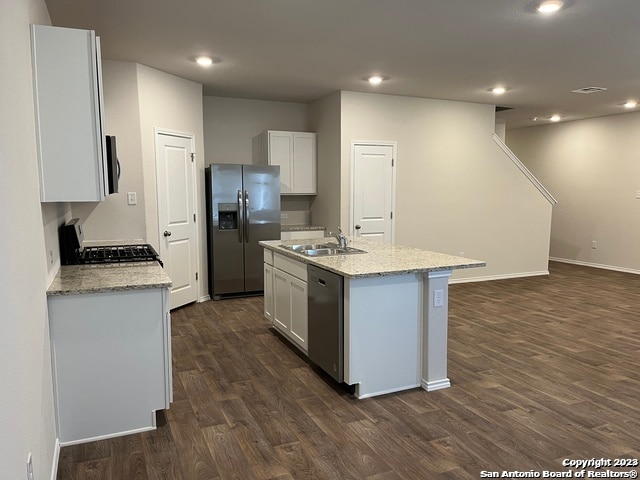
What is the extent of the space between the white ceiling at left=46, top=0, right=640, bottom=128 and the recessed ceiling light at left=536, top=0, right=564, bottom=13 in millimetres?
54

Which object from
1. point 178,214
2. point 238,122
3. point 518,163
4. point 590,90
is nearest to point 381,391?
point 178,214

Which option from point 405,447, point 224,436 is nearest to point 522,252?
point 405,447

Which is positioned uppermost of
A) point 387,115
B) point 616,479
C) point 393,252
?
point 387,115

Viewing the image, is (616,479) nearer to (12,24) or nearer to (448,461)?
(448,461)

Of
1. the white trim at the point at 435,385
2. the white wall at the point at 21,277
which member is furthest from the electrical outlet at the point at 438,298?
the white wall at the point at 21,277

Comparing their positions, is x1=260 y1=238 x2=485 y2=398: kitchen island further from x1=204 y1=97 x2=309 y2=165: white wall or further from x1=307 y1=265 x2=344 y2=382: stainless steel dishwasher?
x1=204 y1=97 x2=309 y2=165: white wall

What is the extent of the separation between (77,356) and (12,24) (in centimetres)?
161

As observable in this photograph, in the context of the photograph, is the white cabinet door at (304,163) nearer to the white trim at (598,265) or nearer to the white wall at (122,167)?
the white wall at (122,167)

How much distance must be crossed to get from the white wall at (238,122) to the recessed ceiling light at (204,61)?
1.66 metres

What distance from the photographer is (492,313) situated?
523cm

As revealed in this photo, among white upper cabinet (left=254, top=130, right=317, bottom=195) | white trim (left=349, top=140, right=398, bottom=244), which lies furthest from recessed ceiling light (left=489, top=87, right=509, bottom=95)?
white upper cabinet (left=254, top=130, right=317, bottom=195)

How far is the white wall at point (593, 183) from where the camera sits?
7.70m

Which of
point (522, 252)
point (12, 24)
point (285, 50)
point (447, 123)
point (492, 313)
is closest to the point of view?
point (12, 24)

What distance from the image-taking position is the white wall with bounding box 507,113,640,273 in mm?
7699
